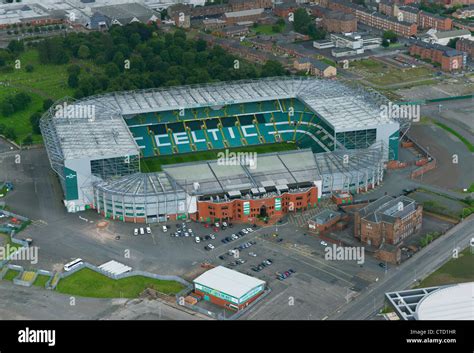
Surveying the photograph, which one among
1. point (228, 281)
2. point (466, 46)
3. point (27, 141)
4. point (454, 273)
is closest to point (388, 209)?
point (454, 273)

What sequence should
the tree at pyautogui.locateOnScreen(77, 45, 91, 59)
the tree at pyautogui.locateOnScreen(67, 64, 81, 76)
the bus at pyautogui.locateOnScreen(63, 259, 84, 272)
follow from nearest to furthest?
the bus at pyautogui.locateOnScreen(63, 259, 84, 272), the tree at pyautogui.locateOnScreen(67, 64, 81, 76), the tree at pyautogui.locateOnScreen(77, 45, 91, 59)

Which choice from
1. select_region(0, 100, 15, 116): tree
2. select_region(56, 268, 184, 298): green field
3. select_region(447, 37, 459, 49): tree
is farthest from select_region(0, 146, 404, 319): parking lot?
select_region(447, 37, 459, 49): tree

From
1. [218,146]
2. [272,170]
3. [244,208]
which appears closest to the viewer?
[244,208]

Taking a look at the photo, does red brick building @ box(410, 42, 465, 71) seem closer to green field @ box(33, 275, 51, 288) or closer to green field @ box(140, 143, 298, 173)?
green field @ box(140, 143, 298, 173)

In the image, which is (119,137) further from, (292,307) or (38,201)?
(292,307)

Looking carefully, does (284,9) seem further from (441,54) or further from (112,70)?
(112,70)
